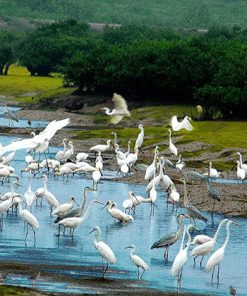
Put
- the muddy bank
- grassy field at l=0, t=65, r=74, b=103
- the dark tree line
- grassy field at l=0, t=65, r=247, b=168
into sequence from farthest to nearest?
grassy field at l=0, t=65, r=74, b=103
the dark tree line
grassy field at l=0, t=65, r=247, b=168
the muddy bank

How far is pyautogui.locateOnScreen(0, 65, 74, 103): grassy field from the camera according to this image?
89369mm

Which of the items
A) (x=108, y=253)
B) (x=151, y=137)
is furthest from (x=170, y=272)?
(x=151, y=137)

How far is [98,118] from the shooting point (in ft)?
233

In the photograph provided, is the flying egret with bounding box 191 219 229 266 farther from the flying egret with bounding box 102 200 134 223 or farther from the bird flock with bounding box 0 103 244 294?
the flying egret with bounding box 102 200 134 223

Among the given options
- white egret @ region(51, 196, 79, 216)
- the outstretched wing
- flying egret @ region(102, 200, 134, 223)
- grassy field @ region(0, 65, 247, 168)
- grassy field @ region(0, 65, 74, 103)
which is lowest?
grassy field @ region(0, 65, 74, 103)

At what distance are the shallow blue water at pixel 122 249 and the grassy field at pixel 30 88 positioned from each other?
54320 mm

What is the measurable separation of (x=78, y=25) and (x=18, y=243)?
365ft

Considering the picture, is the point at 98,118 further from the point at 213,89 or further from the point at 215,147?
the point at 215,147

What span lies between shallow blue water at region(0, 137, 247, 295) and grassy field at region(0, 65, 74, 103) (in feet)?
178

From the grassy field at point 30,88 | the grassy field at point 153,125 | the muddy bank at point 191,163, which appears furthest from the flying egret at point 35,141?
the grassy field at point 30,88

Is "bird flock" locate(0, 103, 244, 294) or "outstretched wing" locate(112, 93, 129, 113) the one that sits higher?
"outstretched wing" locate(112, 93, 129, 113)

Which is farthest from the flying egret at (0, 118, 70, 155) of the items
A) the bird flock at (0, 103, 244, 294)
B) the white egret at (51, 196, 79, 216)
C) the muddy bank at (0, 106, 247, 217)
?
the muddy bank at (0, 106, 247, 217)

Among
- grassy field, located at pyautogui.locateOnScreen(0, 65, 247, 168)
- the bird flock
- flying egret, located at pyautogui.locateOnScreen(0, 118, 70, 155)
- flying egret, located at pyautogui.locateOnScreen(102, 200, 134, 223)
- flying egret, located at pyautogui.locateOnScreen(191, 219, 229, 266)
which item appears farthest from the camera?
grassy field, located at pyautogui.locateOnScreen(0, 65, 247, 168)

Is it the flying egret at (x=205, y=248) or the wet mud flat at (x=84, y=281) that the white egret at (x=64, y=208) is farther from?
the flying egret at (x=205, y=248)
